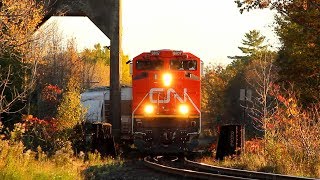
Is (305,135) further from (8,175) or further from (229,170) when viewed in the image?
(8,175)

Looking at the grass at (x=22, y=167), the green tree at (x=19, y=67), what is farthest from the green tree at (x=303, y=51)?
the grass at (x=22, y=167)

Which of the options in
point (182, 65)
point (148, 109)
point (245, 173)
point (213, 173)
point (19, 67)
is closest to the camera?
point (245, 173)

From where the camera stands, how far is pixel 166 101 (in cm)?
1967

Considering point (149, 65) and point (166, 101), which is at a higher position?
point (149, 65)

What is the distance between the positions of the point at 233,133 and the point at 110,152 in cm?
442

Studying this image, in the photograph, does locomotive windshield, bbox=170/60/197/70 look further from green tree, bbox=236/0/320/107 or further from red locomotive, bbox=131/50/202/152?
green tree, bbox=236/0/320/107

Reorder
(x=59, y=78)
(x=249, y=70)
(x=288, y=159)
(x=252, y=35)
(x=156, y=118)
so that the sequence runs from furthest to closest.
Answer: (x=252, y=35)
(x=249, y=70)
(x=59, y=78)
(x=156, y=118)
(x=288, y=159)

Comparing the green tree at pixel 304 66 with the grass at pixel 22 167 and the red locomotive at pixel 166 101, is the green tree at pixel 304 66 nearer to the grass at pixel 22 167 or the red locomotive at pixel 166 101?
the red locomotive at pixel 166 101

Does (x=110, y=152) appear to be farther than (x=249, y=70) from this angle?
No

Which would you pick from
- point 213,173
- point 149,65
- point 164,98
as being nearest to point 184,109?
point 164,98

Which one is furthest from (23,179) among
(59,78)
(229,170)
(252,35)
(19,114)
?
(252,35)

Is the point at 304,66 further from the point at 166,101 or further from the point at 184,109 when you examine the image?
the point at 166,101

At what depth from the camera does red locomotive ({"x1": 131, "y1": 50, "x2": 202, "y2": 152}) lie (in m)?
19.3

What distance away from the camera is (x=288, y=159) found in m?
14.9
